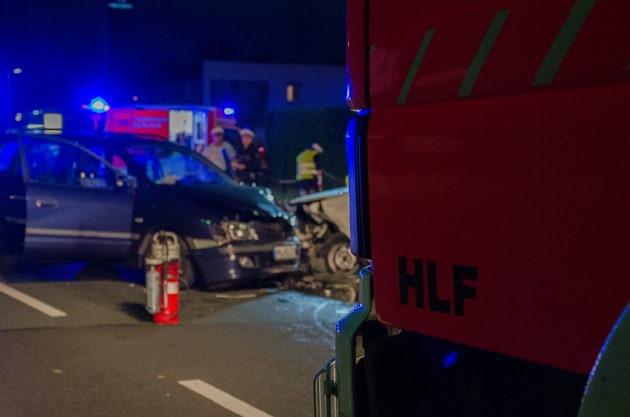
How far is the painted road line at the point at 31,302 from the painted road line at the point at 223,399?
2.72 meters

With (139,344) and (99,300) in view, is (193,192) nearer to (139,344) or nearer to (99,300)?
(99,300)

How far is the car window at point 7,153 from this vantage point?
10.9 m

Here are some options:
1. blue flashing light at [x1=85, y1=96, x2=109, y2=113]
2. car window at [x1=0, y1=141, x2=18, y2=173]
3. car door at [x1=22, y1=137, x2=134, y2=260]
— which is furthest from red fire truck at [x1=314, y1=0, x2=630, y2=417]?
blue flashing light at [x1=85, y1=96, x2=109, y2=113]

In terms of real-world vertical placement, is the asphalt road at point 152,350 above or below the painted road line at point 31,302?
below

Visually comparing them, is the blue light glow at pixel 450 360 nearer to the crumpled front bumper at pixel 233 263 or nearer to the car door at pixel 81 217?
the crumpled front bumper at pixel 233 263

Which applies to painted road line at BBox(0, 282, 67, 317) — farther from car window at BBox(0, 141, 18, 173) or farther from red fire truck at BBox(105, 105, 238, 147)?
red fire truck at BBox(105, 105, 238, 147)

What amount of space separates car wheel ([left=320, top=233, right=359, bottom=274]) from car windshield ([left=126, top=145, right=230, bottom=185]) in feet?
5.14

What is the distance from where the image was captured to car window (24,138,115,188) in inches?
419

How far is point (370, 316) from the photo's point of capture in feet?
9.30

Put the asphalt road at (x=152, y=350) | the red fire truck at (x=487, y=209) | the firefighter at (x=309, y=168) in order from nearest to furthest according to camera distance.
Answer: the red fire truck at (x=487, y=209), the asphalt road at (x=152, y=350), the firefighter at (x=309, y=168)

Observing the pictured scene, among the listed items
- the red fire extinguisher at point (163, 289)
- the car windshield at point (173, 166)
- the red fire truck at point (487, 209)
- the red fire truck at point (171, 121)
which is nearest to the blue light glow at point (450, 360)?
the red fire truck at point (487, 209)

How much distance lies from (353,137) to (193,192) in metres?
7.85

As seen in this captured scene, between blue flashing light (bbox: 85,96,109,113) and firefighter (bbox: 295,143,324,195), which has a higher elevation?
blue flashing light (bbox: 85,96,109,113)

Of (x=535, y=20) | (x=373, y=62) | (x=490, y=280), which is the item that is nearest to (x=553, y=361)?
(x=490, y=280)
